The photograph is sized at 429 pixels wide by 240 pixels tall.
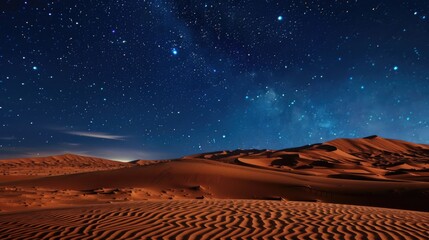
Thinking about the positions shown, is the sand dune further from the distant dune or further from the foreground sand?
the foreground sand

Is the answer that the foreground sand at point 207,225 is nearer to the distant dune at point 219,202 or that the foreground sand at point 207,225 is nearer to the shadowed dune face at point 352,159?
the distant dune at point 219,202

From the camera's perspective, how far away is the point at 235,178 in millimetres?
21625

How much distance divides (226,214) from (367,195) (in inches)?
521

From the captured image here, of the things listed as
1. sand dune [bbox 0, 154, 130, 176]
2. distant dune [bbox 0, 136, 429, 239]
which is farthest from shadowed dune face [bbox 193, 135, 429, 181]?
sand dune [bbox 0, 154, 130, 176]

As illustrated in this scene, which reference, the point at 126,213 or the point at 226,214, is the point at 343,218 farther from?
the point at 126,213

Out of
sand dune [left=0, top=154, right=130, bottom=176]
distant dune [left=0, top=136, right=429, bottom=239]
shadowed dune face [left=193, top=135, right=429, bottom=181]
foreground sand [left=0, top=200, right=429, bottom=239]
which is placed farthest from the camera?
sand dune [left=0, top=154, right=130, bottom=176]

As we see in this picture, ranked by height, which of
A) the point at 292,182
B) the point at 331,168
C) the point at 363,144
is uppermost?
the point at 363,144

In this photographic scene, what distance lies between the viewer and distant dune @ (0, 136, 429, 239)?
6.01 meters

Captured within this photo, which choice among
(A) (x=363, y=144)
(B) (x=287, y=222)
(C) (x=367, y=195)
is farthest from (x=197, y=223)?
(A) (x=363, y=144)

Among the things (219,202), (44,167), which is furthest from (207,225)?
(44,167)

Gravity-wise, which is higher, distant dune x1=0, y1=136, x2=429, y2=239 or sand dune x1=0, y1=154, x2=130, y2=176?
sand dune x1=0, y1=154, x2=130, y2=176

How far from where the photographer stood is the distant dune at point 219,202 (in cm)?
601

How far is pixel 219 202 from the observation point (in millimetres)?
10430

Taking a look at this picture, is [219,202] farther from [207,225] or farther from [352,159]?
[352,159]
